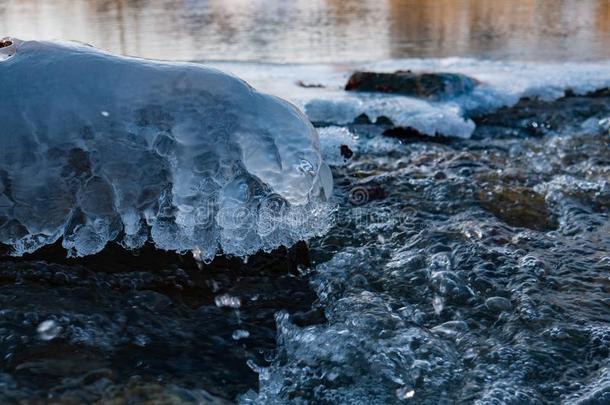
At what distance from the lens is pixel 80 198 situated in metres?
3.28

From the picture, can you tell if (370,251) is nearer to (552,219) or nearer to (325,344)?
(325,344)

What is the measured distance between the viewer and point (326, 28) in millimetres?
16469

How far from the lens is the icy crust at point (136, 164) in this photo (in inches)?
128

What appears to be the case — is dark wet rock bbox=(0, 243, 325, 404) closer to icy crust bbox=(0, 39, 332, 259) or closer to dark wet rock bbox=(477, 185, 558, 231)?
icy crust bbox=(0, 39, 332, 259)

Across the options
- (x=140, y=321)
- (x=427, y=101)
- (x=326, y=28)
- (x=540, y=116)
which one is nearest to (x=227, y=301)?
(x=140, y=321)

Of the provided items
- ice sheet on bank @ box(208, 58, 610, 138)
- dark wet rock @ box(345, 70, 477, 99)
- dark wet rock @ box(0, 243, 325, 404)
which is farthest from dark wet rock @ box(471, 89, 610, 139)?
dark wet rock @ box(0, 243, 325, 404)

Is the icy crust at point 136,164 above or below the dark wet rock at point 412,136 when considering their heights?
above

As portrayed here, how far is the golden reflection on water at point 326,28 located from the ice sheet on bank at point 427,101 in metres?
1.22

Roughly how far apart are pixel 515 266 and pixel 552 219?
88cm

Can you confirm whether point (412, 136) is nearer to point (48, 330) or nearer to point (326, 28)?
point (48, 330)

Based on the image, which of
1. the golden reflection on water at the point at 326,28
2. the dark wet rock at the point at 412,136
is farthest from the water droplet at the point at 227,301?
the golden reflection on water at the point at 326,28

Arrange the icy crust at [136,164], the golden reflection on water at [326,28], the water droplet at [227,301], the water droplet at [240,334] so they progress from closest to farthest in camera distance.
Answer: the water droplet at [240,334] < the water droplet at [227,301] < the icy crust at [136,164] < the golden reflection on water at [326,28]

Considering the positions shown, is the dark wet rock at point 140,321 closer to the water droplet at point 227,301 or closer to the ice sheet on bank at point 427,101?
the water droplet at point 227,301

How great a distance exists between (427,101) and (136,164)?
17.2 feet
